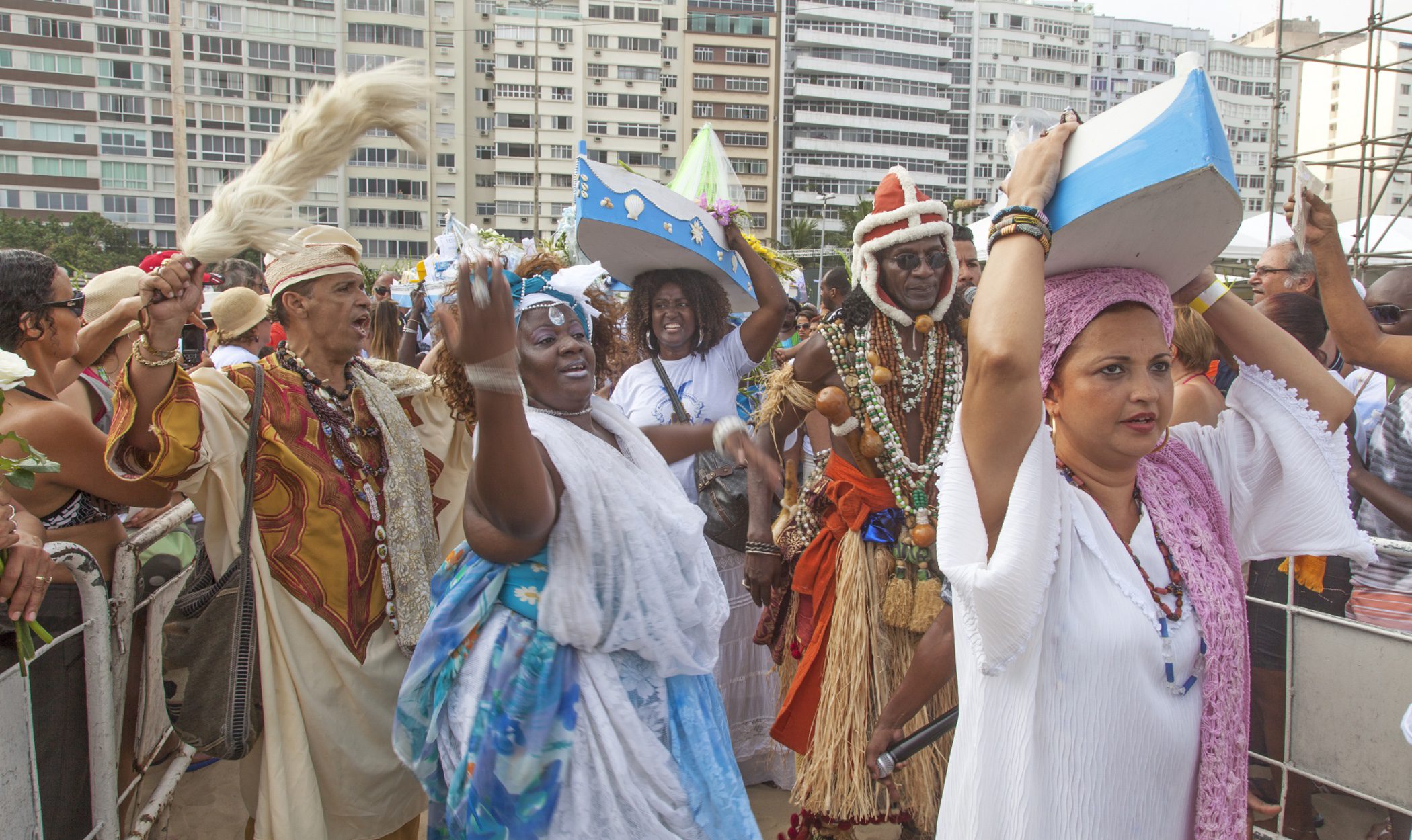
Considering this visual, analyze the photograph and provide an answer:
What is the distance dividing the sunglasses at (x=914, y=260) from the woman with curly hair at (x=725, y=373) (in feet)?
3.64

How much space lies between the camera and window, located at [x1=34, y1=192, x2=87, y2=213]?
204 ft

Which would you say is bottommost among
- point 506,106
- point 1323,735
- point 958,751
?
point 1323,735

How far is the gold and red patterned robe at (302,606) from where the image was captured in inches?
115

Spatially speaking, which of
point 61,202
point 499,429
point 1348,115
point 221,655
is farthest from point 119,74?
point 1348,115

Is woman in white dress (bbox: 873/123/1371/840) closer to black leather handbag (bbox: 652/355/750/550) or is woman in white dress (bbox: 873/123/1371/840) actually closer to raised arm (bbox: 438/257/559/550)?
raised arm (bbox: 438/257/559/550)

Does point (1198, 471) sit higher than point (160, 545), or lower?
higher

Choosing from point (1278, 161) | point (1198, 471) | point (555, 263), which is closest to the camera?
point (1198, 471)

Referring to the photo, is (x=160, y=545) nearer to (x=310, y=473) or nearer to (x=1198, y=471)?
(x=310, y=473)

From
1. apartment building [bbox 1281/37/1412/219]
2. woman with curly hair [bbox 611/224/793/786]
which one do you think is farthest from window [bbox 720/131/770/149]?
woman with curly hair [bbox 611/224/793/786]

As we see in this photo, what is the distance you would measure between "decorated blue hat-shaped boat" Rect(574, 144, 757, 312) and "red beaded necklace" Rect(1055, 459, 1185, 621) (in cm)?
276

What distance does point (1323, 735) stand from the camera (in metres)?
3.17

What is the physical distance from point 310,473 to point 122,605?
0.80 metres

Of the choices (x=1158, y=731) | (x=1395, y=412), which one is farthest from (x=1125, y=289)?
A: (x=1395, y=412)

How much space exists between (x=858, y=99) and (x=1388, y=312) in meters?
76.5
